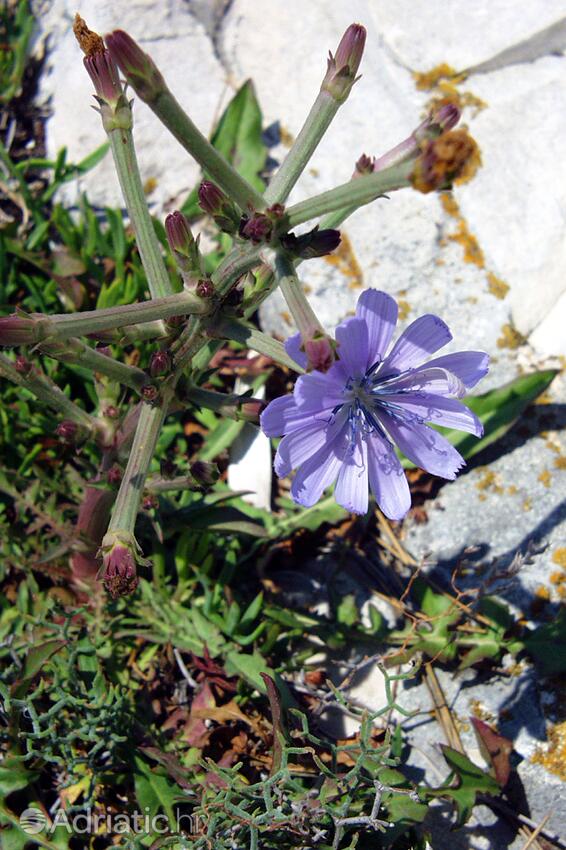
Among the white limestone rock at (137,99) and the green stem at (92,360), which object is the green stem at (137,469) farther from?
the white limestone rock at (137,99)

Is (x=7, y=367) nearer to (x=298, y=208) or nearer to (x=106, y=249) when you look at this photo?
(x=298, y=208)

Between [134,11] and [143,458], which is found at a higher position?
[134,11]

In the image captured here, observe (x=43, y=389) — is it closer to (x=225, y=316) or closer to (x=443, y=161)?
(x=225, y=316)

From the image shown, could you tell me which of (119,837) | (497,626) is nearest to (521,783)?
(497,626)

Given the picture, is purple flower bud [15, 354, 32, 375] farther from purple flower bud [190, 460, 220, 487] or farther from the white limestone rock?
the white limestone rock

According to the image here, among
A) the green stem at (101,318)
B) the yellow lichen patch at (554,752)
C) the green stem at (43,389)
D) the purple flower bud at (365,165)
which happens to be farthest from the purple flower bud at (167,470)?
the yellow lichen patch at (554,752)

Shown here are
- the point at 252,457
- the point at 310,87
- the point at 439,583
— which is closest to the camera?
the point at 439,583

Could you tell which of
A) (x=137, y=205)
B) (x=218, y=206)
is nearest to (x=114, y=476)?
(x=137, y=205)

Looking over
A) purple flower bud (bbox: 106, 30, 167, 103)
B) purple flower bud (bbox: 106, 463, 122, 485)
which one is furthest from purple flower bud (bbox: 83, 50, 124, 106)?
purple flower bud (bbox: 106, 463, 122, 485)
